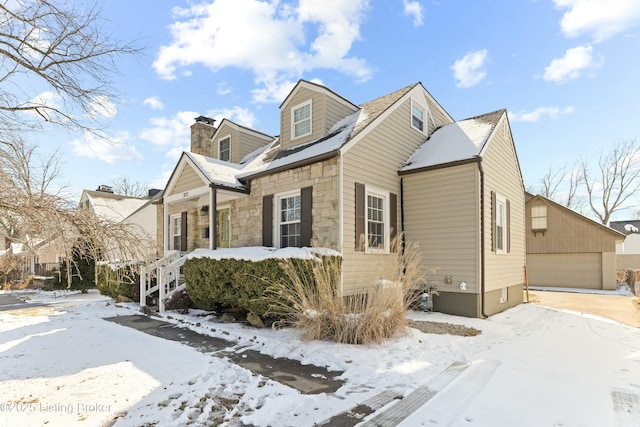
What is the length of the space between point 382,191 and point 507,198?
4636 millimetres

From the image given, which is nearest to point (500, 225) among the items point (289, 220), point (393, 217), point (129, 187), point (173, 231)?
point (393, 217)

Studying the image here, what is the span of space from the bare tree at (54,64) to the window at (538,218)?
20.1 meters

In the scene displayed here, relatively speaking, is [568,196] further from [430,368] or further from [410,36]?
[430,368]

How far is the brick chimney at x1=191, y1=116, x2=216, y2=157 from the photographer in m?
15.2

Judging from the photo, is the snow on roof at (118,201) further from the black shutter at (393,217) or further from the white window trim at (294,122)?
the black shutter at (393,217)

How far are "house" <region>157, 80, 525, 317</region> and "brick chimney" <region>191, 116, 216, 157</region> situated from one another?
3.88 metres

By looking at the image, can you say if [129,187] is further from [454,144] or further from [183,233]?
[454,144]

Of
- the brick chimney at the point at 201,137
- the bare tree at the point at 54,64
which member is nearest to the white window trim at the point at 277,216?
the bare tree at the point at 54,64

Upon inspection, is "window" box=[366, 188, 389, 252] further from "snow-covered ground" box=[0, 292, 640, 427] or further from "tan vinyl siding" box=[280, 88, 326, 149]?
"snow-covered ground" box=[0, 292, 640, 427]

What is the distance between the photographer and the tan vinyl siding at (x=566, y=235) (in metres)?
17.6

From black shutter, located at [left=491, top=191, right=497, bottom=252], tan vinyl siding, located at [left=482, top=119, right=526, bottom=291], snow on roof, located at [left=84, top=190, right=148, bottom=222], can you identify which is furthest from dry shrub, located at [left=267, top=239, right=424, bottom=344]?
snow on roof, located at [left=84, top=190, right=148, bottom=222]

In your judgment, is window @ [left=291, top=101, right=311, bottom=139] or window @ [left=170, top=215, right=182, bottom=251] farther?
window @ [left=170, top=215, right=182, bottom=251]

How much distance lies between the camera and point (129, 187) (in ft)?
125

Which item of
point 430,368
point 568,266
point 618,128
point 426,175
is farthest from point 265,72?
point 618,128
